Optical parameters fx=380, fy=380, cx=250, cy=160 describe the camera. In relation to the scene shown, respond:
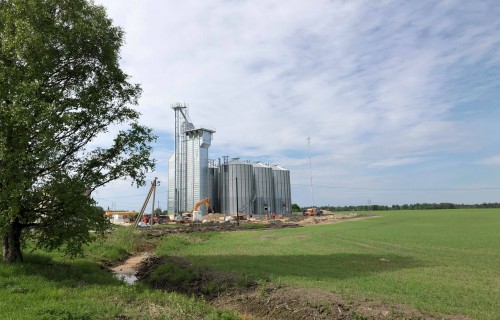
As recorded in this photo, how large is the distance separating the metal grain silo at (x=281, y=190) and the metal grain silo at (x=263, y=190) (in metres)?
1.78

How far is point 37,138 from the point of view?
15164 mm

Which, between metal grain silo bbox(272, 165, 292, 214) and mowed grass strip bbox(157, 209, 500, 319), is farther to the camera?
metal grain silo bbox(272, 165, 292, 214)

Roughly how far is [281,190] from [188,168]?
25.4 m

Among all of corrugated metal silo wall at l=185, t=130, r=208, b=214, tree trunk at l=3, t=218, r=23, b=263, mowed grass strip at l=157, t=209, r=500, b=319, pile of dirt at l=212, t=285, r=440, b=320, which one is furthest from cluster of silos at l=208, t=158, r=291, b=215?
pile of dirt at l=212, t=285, r=440, b=320

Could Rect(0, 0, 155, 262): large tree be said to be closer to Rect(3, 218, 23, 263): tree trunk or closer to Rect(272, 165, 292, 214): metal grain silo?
Rect(3, 218, 23, 263): tree trunk

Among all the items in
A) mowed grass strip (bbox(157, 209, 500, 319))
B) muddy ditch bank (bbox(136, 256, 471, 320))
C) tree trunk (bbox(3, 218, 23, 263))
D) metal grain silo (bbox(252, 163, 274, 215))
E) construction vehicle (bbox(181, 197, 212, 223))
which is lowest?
muddy ditch bank (bbox(136, 256, 471, 320))

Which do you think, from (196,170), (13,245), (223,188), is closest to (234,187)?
(223,188)

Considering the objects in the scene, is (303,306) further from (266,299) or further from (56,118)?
(56,118)

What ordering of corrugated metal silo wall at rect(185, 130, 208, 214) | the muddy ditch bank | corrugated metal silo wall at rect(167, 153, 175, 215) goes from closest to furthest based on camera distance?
the muddy ditch bank → corrugated metal silo wall at rect(185, 130, 208, 214) → corrugated metal silo wall at rect(167, 153, 175, 215)

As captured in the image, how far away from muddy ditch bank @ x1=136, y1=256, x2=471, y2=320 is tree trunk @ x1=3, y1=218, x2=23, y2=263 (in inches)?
235

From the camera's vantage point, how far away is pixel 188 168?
77000 mm

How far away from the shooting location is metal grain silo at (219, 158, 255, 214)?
265 ft

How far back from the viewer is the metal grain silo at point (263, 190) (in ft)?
279

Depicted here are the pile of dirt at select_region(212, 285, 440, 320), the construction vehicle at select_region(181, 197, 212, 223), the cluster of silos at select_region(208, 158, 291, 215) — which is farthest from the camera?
the cluster of silos at select_region(208, 158, 291, 215)
